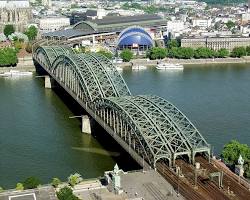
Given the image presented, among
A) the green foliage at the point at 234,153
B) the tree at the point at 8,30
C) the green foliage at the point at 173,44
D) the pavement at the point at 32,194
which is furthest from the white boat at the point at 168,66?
the pavement at the point at 32,194

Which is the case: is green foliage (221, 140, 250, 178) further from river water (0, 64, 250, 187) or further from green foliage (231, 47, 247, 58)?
green foliage (231, 47, 247, 58)

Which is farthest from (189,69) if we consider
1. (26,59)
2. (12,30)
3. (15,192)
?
(15,192)

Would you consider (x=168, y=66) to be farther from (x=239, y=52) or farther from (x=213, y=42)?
(x=213, y=42)

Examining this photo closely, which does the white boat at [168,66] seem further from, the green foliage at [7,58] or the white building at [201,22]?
the white building at [201,22]

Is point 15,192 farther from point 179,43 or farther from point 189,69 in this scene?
point 179,43

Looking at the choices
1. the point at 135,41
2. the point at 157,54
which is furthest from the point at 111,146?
the point at 135,41

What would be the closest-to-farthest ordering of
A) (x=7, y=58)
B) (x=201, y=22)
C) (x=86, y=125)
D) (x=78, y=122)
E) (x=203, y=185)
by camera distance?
(x=203, y=185) → (x=86, y=125) → (x=78, y=122) → (x=7, y=58) → (x=201, y=22)
